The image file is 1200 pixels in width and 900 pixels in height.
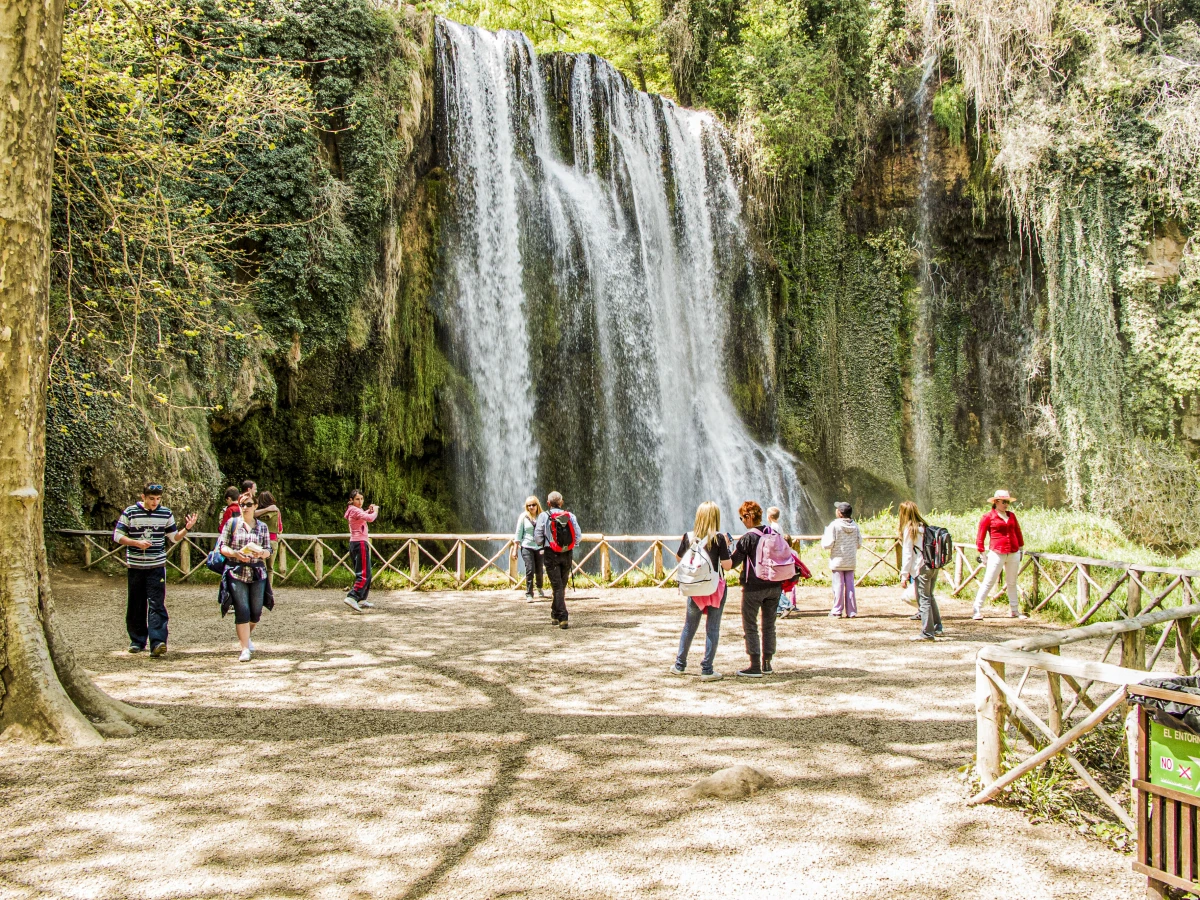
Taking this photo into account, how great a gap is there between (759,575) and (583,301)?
12.1 metres

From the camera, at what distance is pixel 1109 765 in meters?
5.07

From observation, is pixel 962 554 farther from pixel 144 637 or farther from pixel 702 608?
pixel 144 637

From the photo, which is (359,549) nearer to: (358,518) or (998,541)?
(358,518)

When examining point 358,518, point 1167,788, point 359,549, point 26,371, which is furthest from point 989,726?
point 359,549

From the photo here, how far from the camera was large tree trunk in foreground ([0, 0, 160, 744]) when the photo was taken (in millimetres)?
5277

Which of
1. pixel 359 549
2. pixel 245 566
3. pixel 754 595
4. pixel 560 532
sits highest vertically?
pixel 560 532

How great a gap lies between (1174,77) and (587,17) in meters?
18.4

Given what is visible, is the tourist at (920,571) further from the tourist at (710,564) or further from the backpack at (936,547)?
the tourist at (710,564)

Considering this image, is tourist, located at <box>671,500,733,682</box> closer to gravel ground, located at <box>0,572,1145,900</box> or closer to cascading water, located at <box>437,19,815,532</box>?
gravel ground, located at <box>0,572,1145,900</box>

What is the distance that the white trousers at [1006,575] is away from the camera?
10648 millimetres

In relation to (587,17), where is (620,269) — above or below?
below

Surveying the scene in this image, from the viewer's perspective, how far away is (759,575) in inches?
287

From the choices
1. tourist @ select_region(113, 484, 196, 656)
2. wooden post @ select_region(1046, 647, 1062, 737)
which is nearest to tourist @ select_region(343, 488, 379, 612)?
tourist @ select_region(113, 484, 196, 656)

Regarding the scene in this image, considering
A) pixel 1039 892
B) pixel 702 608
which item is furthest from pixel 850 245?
pixel 1039 892
